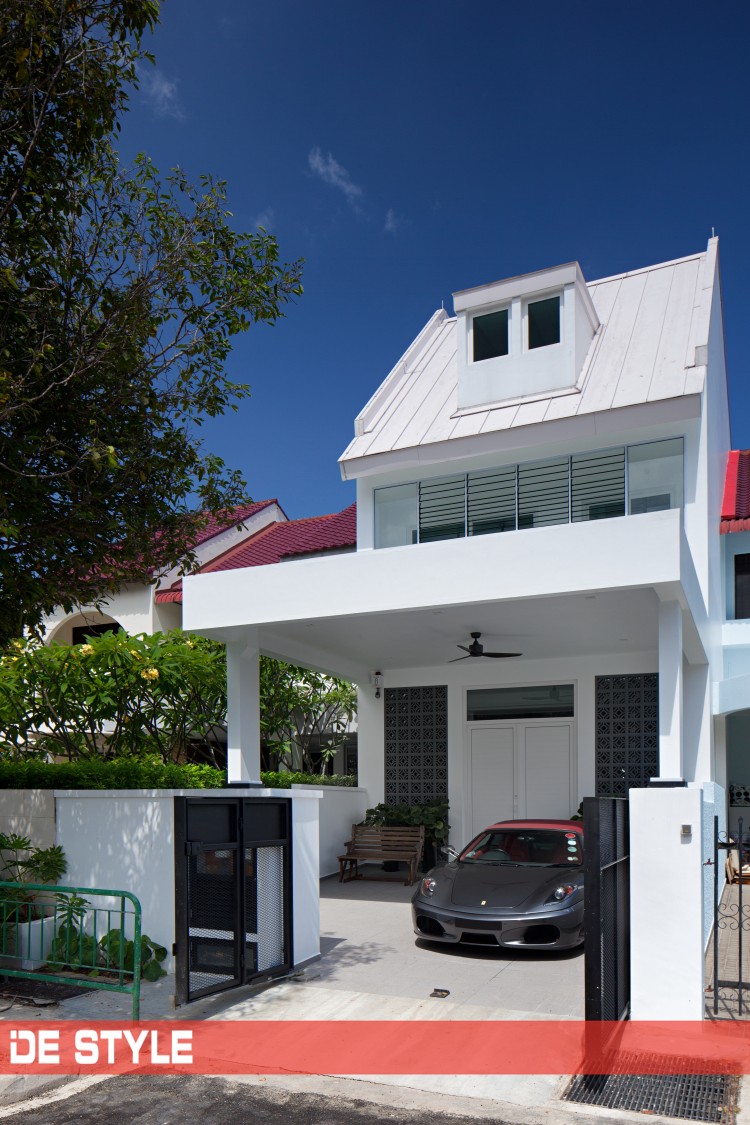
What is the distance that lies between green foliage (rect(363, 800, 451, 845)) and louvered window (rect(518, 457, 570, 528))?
15.9ft

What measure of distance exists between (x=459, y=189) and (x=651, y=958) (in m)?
13.3

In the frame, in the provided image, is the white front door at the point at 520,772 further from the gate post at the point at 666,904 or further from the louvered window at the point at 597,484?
the gate post at the point at 666,904

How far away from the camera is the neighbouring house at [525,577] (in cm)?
1097

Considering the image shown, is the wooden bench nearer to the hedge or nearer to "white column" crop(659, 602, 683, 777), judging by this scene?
the hedge

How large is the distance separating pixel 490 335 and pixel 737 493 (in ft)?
19.1

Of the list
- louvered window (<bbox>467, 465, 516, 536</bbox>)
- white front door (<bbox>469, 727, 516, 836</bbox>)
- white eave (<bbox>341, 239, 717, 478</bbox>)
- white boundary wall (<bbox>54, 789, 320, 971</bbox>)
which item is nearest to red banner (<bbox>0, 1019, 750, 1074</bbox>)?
white boundary wall (<bbox>54, 789, 320, 971</bbox>)

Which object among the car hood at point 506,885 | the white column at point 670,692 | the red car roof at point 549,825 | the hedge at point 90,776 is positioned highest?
the white column at point 670,692

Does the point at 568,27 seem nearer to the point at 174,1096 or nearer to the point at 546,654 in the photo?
the point at 546,654

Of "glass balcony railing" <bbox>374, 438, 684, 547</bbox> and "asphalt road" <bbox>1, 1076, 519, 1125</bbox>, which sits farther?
"glass balcony railing" <bbox>374, 438, 684, 547</bbox>

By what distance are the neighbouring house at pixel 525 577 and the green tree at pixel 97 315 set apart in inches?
113

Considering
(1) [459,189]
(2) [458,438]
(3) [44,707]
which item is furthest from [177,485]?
(1) [459,189]

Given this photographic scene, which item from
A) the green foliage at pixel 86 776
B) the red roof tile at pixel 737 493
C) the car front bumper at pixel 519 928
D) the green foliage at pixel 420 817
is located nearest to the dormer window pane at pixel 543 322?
the red roof tile at pixel 737 493

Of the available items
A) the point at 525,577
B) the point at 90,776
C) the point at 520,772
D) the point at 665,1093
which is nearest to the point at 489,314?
the point at 525,577

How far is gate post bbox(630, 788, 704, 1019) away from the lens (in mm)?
6730
